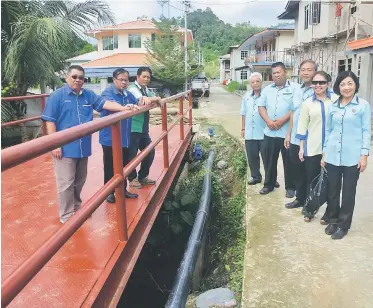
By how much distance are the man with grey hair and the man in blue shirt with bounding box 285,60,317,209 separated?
0.60 m

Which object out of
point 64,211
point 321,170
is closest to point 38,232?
point 64,211

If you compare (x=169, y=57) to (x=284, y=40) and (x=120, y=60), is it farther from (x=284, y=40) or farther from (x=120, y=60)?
(x=284, y=40)

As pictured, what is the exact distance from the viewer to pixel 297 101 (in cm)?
412

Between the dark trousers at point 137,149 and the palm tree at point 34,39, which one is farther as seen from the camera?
the palm tree at point 34,39

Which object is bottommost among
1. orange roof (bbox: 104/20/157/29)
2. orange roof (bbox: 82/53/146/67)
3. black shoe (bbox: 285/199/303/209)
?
black shoe (bbox: 285/199/303/209)

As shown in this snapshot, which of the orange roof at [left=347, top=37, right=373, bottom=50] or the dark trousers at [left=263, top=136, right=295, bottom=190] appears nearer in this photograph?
the dark trousers at [left=263, top=136, right=295, bottom=190]

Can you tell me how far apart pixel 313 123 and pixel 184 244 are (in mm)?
2601

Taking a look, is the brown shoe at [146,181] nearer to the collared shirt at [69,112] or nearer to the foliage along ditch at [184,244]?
the foliage along ditch at [184,244]

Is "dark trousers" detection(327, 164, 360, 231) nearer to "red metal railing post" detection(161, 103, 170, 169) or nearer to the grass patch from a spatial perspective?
the grass patch

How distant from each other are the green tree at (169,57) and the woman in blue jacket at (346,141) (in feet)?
73.4

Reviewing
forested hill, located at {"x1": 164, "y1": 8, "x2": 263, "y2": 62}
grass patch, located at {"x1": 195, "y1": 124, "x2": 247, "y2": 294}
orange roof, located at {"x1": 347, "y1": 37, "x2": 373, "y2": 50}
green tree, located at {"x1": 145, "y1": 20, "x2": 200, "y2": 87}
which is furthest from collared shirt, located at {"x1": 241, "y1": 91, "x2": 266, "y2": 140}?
forested hill, located at {"x1": 164, "y1": 8, "x2": 263, "y2": 62}

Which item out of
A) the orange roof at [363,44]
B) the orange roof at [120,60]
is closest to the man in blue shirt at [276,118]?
the orange roof at [363,44]

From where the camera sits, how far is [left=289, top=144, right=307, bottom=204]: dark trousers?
418 cm

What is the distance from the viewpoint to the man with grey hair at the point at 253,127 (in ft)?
15.9
